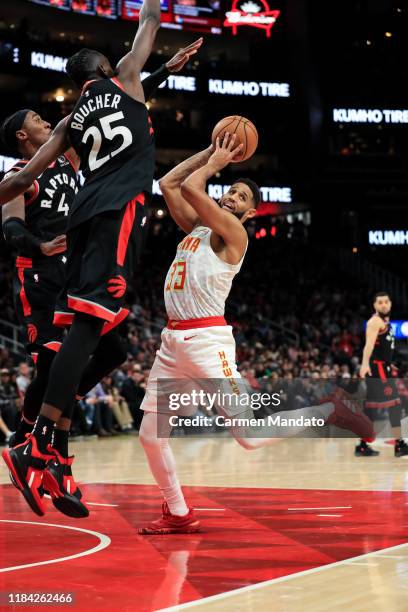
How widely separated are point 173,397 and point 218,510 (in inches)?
64.3

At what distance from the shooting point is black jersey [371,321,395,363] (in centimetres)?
1264

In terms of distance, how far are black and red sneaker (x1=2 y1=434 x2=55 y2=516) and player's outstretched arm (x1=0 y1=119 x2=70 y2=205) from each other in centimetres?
119

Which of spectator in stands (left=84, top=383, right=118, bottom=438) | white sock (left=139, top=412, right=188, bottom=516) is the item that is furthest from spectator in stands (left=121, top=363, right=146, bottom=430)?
white sock (left=139, top=412, right=188, bottom=516)

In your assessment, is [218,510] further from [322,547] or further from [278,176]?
[278,176]

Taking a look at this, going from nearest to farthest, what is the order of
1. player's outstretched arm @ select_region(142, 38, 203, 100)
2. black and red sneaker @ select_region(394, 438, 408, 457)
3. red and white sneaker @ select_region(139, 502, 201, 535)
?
player's outstretched arm @ select_region(142, 38, 203, 100) → red and white sneaker @ select_region(139, 502, 201, 535) → black and red sneaker @ select_region(394, 438, 408, 457)

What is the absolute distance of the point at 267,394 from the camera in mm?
19047

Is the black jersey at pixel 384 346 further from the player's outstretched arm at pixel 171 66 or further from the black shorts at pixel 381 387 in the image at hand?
the player's outstretched arm at pixel 171 66

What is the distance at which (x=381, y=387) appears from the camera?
12570 mm

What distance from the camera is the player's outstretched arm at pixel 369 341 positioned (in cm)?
1222

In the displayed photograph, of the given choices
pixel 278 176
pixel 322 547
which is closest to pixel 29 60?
pixel 278 176

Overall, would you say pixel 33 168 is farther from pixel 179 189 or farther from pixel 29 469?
pixel 179 189

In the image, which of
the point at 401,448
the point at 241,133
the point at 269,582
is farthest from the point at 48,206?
the point at 401,448

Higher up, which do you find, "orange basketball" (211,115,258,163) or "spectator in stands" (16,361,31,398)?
"orange basketball" (211,115,258,163)

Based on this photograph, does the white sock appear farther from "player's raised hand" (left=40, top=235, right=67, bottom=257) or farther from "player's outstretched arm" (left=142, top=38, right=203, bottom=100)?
"player's outstretched arm" (left=142, top=38, right=203, bottom=100)
